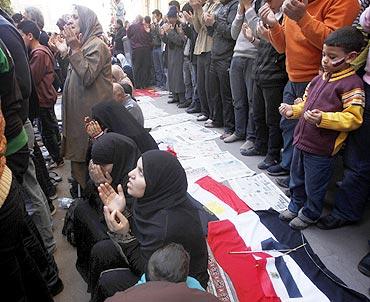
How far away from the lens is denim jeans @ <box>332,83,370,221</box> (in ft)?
5.63

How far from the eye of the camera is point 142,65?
22.1 feet

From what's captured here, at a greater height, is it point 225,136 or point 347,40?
point 347,40

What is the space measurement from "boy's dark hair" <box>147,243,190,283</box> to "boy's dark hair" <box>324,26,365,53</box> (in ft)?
4.23

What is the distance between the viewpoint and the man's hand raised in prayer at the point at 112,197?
1385mm

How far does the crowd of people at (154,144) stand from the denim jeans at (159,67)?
3.17 m

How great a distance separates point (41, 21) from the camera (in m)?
3.48

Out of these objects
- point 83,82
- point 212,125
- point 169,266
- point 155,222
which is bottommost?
point 212,125

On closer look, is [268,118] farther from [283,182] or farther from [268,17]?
[268,17]

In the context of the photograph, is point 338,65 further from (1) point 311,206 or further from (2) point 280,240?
(2) point 280,240

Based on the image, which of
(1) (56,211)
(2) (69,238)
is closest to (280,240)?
(2) (69,238)

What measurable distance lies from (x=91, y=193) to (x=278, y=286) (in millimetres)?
1075

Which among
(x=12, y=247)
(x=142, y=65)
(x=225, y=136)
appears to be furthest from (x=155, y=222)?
(x=142, y=65)

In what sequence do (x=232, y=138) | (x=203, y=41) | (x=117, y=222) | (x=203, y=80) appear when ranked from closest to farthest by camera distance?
(x=117, y=222)
(x=232, y=138)
(x=203, y=41)
(x=203, y=80)

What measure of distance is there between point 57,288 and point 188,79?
3.62 meters
